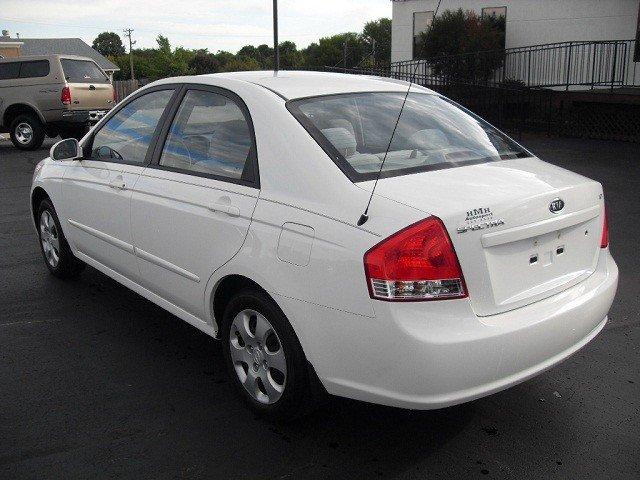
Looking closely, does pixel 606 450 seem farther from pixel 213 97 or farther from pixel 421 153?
pixel 213 97

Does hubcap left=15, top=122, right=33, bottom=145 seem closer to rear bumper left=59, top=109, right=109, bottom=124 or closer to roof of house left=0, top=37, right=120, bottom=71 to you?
rear bumper left=59, top=109, right=109, bottom=124

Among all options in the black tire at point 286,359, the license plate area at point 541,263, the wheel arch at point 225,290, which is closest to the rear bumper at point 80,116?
the wheel arch at point 225,290

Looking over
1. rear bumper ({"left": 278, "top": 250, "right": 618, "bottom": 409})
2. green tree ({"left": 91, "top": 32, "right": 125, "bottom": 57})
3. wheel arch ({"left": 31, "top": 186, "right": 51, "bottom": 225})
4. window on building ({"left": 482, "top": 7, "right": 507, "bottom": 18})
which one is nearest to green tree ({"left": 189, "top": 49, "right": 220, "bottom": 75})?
green tree ({"left": 91, "top": 32, "right": 125, "bottom": 57})

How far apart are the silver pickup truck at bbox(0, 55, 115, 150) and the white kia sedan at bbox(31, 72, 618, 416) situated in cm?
1249

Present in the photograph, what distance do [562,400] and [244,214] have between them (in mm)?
1896

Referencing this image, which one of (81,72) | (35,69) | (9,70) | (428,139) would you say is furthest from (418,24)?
(428,139)

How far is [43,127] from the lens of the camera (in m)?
16.0

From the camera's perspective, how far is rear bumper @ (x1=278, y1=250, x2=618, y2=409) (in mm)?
2662

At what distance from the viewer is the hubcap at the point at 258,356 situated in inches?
127

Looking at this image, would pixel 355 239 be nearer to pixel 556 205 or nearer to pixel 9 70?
pixel 556 205

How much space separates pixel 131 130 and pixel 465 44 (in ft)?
60.4

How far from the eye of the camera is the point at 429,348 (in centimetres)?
264

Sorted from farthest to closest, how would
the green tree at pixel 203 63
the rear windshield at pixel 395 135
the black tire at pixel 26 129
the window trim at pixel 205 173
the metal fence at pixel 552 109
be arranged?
the green tree at pixel 203 63 < the black tire at pixel 26 129 < the metal fence at pixel 552 109 < the window trim at pixel 205 173 < the rear windshield at pixel 395 135

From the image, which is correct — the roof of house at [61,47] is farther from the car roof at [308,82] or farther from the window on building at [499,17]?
the car roof at [308,82]
